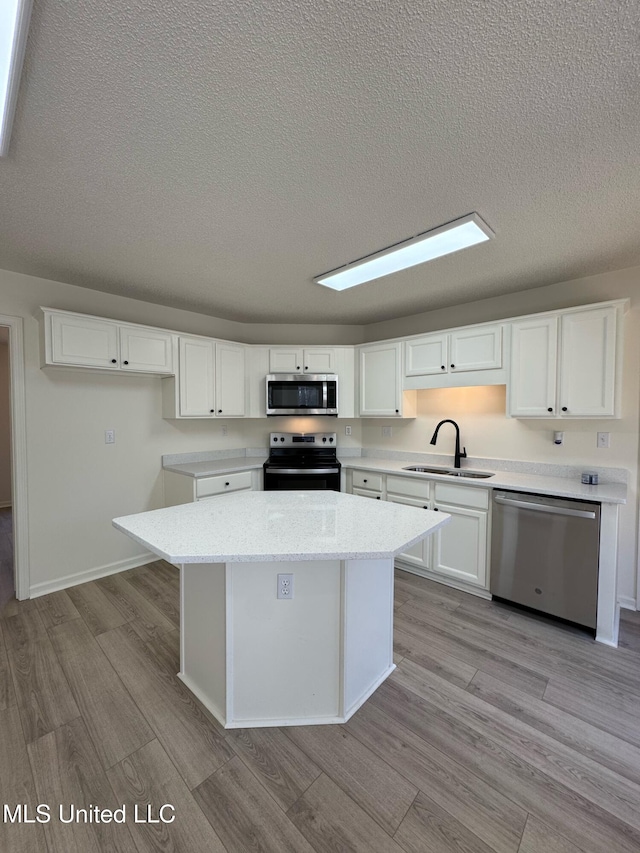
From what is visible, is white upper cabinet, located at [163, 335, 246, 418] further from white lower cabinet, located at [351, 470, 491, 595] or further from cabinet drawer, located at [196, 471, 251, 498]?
white lower cabinet, located at [351, 470, 491, 595]

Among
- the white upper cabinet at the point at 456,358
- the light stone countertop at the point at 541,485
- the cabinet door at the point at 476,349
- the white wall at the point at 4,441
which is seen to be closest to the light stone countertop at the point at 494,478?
the light stone countertop at the point at 541,485

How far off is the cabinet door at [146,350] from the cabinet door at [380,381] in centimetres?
197

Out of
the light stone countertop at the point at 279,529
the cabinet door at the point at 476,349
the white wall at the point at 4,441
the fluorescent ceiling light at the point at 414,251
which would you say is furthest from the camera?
the white wall at the point at 4,441

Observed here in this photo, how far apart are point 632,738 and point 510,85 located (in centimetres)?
263

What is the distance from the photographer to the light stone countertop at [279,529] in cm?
133

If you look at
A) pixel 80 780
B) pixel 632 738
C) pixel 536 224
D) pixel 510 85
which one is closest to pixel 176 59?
pixel 510 85

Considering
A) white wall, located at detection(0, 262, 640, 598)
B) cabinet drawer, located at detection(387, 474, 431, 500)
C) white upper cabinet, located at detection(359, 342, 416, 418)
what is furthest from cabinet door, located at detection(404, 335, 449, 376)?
cabinet drawer, located at detection(387, 474, 431, 500)

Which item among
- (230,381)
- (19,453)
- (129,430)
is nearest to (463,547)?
(230,381)

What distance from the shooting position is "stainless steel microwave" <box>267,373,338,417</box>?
12.4ft

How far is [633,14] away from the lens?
929mm

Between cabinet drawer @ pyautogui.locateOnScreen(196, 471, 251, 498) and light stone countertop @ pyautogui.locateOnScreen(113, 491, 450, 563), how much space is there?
121 cm

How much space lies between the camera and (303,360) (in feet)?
12.8

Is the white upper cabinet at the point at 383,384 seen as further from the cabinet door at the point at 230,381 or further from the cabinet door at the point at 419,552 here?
the cabinet door at the point at 230,381

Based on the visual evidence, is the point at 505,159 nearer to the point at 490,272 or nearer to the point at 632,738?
the point at 490,272
